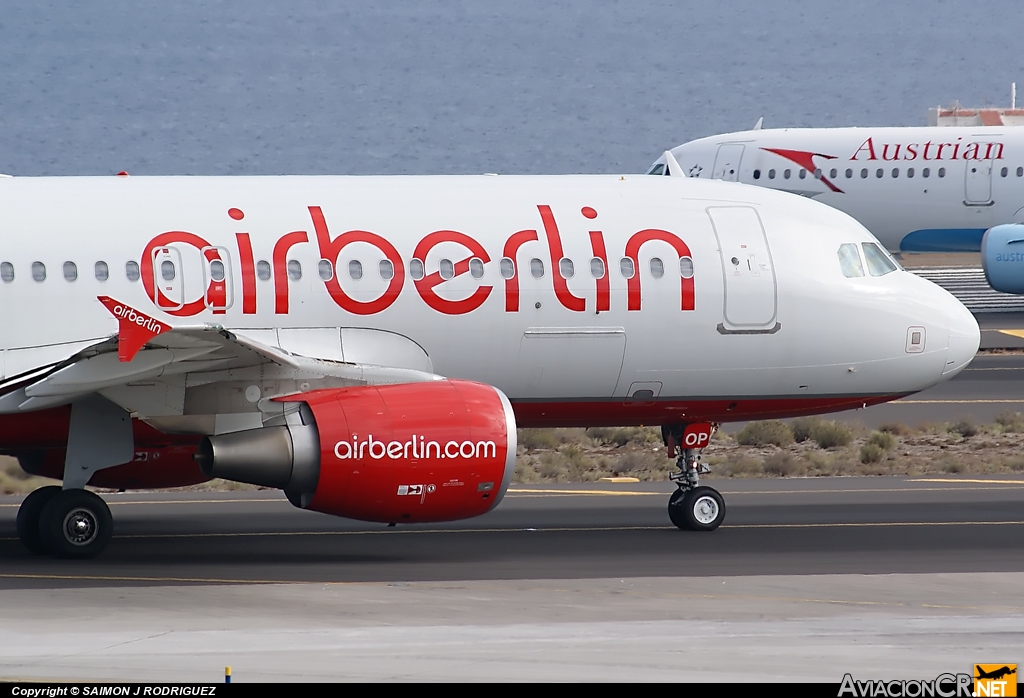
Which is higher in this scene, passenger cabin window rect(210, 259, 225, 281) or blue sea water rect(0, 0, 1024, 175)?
blue sea water rect(0, 0, 1024, 175)

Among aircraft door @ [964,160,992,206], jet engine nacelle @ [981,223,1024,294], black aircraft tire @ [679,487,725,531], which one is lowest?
black aircraft tire @ [679,487,725,531]

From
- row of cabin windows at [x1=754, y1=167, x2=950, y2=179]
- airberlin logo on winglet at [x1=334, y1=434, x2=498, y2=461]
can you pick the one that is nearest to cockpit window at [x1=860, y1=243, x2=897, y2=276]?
airberlin logo on winglet at [x1=334, y1=434, x2=498, y2=461]

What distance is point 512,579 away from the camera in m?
15.3

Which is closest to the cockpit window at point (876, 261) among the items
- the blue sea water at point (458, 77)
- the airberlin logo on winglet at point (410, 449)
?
the airberlin logo on winglet at point (410, 449)

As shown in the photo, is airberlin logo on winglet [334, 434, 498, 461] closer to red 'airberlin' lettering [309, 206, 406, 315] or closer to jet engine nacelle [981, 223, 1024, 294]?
red 'airberlin' lettering [309, 206, 406, 315]

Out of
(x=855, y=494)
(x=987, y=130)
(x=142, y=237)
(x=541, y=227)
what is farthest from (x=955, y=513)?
(x=987, y=130)

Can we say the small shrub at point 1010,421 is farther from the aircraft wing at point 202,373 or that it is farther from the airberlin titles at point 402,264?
the aircraft wing at point 202,373

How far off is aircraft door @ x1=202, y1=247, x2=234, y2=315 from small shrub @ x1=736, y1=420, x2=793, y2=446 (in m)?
13.5

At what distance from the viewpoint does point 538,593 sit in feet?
47.0

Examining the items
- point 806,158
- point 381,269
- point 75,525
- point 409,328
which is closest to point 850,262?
point 409,328

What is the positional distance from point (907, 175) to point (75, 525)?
43.9 m

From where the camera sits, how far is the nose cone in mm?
18812

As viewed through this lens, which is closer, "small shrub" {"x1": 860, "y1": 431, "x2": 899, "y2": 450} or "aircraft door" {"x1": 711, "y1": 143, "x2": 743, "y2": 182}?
"small shrub" {"x1": 860, "y1": 431, "x2": 899, "y2": 450}

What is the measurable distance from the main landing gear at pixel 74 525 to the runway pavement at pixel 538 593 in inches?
7.4
